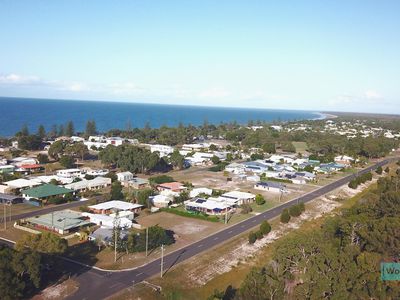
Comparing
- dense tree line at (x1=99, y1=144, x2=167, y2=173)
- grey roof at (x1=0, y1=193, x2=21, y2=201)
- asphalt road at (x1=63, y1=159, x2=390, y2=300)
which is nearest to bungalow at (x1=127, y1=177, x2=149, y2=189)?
dense tree line at (x1=99, y1=144, x2=167, y2=173)

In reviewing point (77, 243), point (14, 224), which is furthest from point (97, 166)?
point (77, 243)

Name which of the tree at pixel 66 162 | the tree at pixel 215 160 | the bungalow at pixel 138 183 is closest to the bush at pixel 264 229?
the bungalow at pixel 138 183

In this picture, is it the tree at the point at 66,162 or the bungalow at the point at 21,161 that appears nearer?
the tree at the point at 66,162

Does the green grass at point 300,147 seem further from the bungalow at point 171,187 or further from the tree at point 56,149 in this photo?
the tree at point 56,149

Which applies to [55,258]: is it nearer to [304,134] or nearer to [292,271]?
[292,271]

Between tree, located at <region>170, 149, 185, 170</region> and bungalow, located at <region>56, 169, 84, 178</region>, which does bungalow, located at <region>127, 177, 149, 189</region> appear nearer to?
bungalow, located at <region>56, 169, 84, 178</region>

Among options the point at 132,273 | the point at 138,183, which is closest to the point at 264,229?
the point at 132,273
